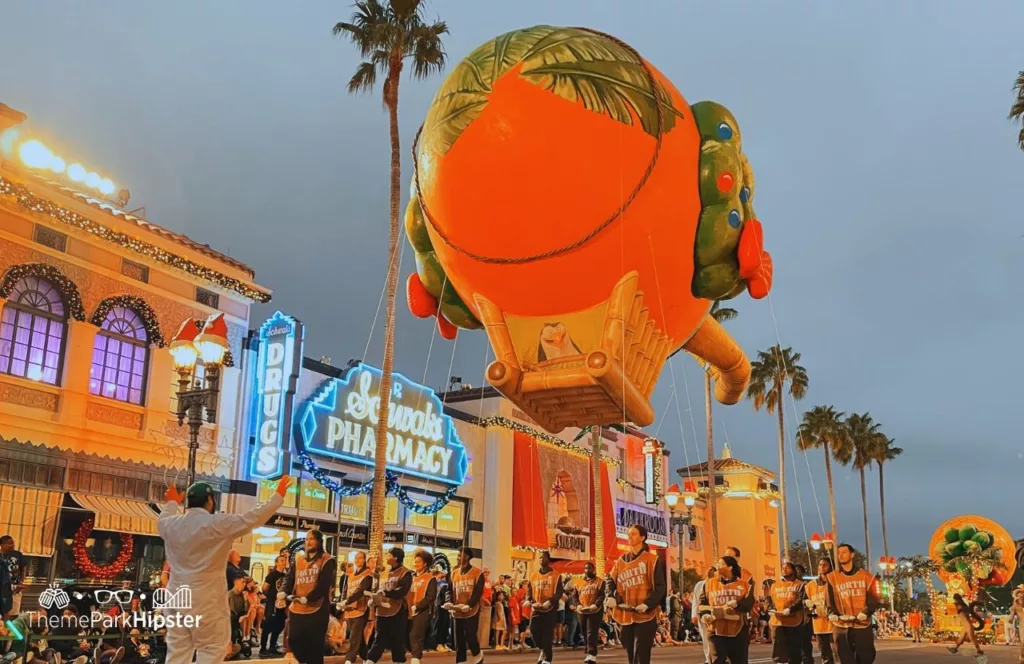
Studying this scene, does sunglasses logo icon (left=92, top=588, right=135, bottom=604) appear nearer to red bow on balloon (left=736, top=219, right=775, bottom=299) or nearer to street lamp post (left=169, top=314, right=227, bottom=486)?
street lamp post (left=169, top=314, right=227, bottom=486)

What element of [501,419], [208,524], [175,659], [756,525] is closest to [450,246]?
[208,524]

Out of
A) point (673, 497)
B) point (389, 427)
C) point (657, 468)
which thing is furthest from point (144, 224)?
point (657, 468)

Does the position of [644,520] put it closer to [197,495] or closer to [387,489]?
[387,489]

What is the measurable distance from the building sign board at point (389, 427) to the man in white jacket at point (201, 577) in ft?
63.1

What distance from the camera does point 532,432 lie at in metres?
37.9

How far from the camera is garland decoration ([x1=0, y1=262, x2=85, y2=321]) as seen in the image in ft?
63.4

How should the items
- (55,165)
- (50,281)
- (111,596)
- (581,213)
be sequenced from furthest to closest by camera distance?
(55,165)
(50,281)
(111,596)
(581,213)

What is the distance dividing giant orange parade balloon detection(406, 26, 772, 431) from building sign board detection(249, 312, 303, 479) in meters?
19.6

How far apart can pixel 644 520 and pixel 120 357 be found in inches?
1281

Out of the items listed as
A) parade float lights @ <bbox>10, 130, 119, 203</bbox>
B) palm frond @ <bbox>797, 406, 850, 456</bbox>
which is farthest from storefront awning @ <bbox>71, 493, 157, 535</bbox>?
palm frond @ <bbox>797, 406, 850, 456</bbox>

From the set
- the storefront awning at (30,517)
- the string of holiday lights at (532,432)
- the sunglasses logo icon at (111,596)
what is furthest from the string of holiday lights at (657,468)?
the sunglasses logo icon at (111,596)

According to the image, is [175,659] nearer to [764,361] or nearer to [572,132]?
[572,132]

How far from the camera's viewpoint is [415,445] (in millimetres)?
30531

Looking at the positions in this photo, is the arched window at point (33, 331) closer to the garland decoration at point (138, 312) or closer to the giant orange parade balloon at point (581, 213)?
the garland decoration at point (138, 312)
